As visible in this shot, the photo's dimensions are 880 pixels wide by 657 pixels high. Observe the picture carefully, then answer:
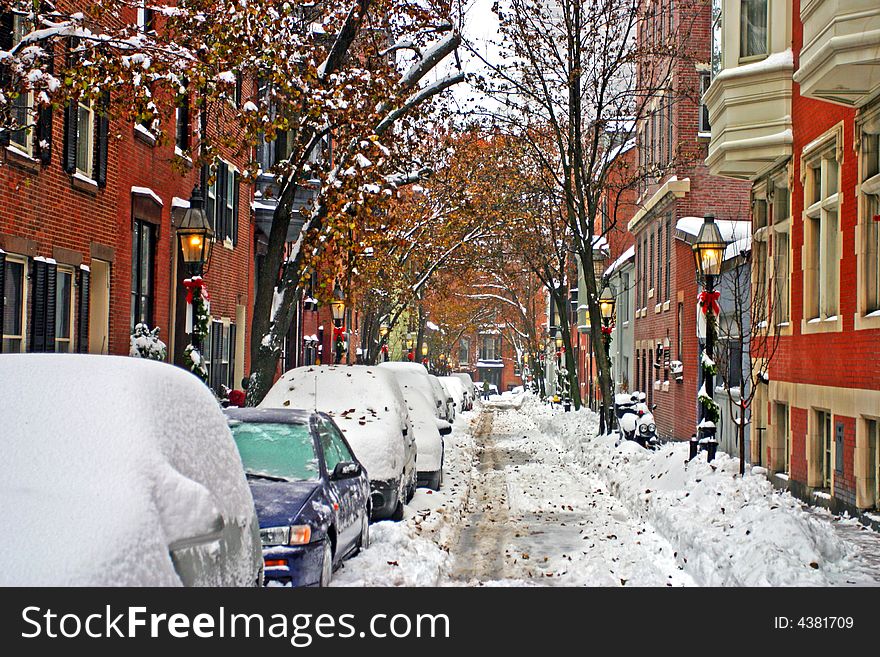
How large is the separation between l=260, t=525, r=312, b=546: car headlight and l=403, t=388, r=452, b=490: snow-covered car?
913 cm

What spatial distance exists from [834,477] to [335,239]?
754 cm

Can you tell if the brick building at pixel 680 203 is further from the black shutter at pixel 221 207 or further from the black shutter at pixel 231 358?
the black shutter at pixel 231 358

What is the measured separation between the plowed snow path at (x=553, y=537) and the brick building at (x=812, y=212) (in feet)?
9.67

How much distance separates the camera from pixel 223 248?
2664 cm

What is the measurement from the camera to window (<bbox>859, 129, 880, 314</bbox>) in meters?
13.8

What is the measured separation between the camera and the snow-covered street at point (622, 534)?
10.3 metres

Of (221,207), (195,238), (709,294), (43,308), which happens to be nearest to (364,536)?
(195,238)

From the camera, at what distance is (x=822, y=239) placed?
640 inches

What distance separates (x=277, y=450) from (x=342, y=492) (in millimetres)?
699

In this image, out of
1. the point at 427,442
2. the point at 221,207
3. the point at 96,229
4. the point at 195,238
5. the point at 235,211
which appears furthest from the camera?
the point at 235,211

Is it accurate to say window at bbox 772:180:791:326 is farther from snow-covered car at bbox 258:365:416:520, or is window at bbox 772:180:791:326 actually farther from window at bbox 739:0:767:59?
snow-covered car at bbox 258:365:416:520

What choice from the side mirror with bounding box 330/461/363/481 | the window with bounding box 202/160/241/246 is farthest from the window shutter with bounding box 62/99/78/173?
the side mirror with bounding box 330/461/363/481

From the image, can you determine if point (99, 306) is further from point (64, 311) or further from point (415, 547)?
point (415, 547)
